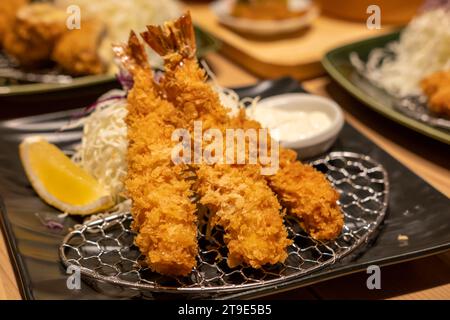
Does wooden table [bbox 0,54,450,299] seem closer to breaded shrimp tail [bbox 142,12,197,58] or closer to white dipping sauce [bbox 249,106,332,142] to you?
white dipping sauce [bbox 249,106,332,142]

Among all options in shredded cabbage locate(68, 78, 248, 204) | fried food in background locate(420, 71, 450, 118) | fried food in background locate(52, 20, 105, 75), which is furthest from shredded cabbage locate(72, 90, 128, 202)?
fried food in background locate(420, 71, 450, 118)

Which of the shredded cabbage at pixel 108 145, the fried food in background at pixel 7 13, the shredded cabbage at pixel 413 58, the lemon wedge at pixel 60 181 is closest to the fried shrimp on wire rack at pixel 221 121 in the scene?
the shredded cabbage at pixel 108 145

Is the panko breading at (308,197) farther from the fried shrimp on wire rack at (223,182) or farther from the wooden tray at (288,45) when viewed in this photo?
the wooden tray at (288,45)

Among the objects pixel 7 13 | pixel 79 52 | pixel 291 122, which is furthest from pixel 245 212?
pixel 7 13

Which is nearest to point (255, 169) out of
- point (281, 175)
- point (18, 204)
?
point (281, 175)

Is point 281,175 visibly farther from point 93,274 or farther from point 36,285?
point 36,285

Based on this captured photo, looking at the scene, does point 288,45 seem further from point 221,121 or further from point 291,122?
point 221,121

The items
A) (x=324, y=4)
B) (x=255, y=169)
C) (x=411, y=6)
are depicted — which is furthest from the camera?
(x=324, y=4)
